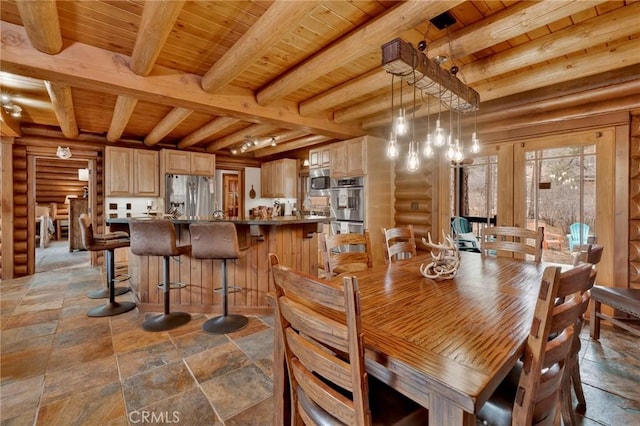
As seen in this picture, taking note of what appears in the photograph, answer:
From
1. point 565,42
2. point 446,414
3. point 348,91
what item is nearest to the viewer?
point 446,414

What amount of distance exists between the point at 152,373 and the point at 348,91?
3.04m

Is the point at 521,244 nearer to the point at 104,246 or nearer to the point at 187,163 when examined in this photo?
the point at 104,246

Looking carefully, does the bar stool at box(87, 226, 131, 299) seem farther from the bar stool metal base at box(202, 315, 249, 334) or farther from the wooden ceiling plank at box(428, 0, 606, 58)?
the wooden ceiling plank at box(428, 0, 606, 58)

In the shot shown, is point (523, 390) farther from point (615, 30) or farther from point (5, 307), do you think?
point (5, 307)

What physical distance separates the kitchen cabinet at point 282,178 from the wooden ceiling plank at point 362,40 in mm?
3729

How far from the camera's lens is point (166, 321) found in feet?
9.60

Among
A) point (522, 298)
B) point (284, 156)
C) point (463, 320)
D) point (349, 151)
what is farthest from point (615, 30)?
point (284, 156)

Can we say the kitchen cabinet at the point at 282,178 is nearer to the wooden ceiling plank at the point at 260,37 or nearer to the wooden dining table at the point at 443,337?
the wooden ceiling plank at the point at 260,37

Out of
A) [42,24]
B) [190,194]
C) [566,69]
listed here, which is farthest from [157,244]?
[566,69]

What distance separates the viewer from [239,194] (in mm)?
6895

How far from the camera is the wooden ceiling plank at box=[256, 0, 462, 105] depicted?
5.35ft

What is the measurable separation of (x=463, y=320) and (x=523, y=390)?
298 mm

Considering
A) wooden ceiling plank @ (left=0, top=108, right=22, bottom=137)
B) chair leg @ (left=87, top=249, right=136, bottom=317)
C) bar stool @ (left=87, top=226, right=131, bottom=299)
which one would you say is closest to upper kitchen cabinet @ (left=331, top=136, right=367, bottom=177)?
bar stool @ (left=87, top=226, right=131, bottom=299)

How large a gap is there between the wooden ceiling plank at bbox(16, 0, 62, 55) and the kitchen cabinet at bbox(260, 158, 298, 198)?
4.65 m
